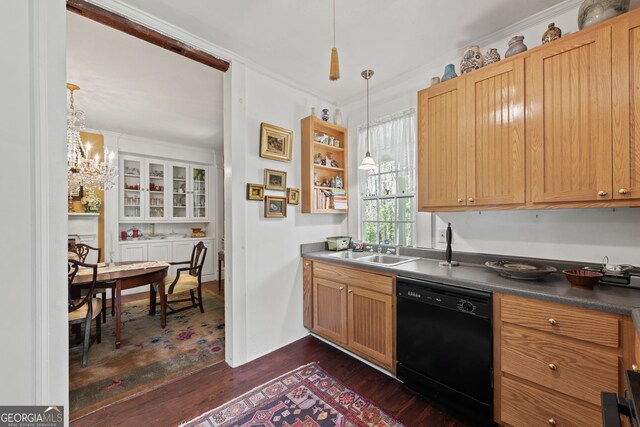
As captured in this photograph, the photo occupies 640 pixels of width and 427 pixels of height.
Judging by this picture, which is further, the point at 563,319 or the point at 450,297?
the point at 450,297

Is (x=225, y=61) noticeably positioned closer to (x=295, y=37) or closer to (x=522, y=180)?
(x=295, y=37)

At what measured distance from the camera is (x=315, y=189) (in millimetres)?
2867

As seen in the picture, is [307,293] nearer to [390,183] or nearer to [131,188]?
[390,183]

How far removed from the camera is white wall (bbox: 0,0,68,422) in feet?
1.86

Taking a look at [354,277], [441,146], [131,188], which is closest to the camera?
[441,146]

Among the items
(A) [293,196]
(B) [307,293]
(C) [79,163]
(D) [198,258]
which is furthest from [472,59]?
(C) [79,163]

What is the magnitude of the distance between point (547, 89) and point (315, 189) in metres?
1.97

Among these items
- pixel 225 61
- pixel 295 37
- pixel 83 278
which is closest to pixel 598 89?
pixel 295 37

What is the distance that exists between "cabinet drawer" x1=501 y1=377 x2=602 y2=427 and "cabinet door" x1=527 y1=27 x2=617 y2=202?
42.4 inches

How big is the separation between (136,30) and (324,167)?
1900 millimetres

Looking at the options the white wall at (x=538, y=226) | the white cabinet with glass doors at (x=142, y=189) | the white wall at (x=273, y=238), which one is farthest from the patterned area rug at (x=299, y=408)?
the white cabinet with glass doors at (x=142, y=189)

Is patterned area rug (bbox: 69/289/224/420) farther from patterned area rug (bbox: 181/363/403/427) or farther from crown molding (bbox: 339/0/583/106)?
crown molding (bbox: 339/0/583/106)

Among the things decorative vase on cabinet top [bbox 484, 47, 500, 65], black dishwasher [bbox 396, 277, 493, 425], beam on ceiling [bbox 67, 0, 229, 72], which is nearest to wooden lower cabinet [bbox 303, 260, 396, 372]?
black dishwasher [bbox 396, 277, 493, 425]

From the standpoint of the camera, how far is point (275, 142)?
2639 mm
